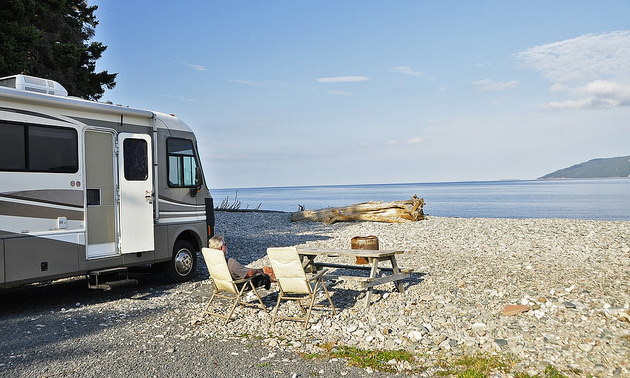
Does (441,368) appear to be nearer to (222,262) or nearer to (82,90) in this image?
(222,262)

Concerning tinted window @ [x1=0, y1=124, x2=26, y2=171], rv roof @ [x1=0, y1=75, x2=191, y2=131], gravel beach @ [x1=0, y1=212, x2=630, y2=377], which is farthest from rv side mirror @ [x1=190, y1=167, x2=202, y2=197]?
tinted window @ [x1=0, y1=124, x2=26, y2=171]

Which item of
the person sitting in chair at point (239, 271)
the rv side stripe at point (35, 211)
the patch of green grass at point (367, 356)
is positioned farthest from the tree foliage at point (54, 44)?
the patch of green grass at point (367, 356)

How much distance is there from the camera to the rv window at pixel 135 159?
901cm

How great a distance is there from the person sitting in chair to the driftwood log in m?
11.9

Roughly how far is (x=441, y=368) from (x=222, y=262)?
11.0 ft

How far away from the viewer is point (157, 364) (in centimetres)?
552

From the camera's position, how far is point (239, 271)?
25.9ft

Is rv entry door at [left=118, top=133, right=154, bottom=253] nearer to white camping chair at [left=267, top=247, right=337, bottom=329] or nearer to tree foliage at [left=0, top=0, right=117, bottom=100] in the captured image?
white camping chair at [left=267, top=247, right=337, bottom=329]

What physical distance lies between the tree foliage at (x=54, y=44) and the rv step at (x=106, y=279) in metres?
7.26

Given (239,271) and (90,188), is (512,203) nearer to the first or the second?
(239,271)

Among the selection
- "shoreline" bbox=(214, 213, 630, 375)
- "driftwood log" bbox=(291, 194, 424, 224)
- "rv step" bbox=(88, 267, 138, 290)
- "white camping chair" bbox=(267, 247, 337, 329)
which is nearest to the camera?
"shoreline" bbox=(214, 213, 630, 375)

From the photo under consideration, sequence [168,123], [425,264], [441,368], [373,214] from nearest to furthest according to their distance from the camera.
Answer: [441,368] < [168,123] < [425,264] < [373,214]

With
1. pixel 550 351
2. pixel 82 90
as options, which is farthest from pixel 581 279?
pixel 82 90

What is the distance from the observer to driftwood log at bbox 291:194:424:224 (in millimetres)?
20062
